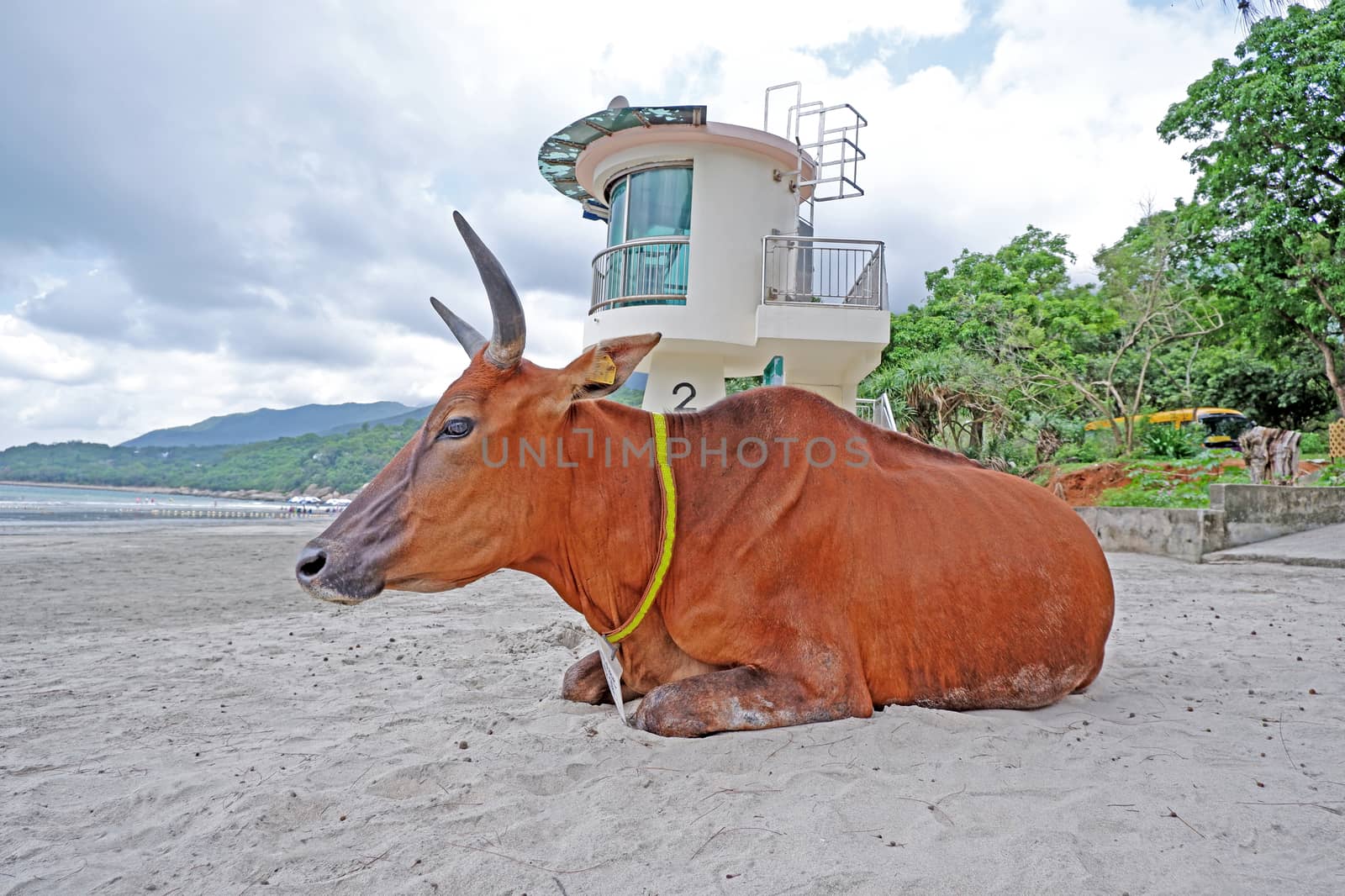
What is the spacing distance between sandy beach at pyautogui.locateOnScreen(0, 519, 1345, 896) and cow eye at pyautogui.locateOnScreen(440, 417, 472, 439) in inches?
43.5

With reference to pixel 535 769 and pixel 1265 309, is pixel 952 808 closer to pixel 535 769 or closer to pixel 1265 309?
pixel 535 769

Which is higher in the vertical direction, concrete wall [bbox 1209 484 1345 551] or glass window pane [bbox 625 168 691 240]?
glass window pane [bbox 625 168 691 240]

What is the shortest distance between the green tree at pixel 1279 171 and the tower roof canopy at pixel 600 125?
13.6 meters

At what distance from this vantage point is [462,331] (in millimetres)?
3535

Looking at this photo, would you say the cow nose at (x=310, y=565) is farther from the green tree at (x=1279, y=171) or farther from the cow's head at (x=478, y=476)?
the green tree at (x=1279, y=171)

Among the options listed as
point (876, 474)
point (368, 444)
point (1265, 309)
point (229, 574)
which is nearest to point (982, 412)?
point (1265, 309)

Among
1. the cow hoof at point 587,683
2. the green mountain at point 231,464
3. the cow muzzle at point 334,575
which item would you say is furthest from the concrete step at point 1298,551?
the green mountain at point 231,464

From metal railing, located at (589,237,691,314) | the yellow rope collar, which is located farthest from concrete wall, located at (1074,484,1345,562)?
the yellow rope collar

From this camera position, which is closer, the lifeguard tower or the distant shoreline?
the lifeguard tower

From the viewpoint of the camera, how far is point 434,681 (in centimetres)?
393

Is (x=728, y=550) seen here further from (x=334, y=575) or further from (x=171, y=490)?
(x=171, y=490)

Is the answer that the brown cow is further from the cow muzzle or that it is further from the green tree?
the green tree

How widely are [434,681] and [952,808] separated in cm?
257

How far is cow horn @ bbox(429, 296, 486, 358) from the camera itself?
11.3ft
